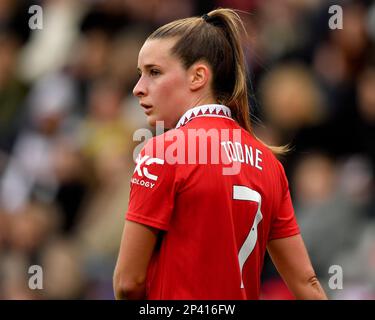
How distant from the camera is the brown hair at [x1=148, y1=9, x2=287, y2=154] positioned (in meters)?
3.19

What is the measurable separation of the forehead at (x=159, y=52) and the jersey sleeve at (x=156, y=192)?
1.11ft

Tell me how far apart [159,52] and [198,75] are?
0.16m

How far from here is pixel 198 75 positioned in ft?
10.5

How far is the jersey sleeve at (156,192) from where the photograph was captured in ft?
9.82

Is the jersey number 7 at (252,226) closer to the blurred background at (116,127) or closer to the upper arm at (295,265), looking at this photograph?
the upper arm at (295,265)

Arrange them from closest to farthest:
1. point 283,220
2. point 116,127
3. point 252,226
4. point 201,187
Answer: point 201,187, point 252,226, point 283,220, point 116,127

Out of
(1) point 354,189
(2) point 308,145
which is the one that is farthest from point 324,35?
(1) point 354,189

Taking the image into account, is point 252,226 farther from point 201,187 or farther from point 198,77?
point 198,77

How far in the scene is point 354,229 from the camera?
581 centimetres

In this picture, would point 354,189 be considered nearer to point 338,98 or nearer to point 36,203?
point 338,98

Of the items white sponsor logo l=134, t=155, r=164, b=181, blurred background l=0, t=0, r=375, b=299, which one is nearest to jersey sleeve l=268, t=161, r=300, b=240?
white sponsor logo l=134, t=155, r=164, b=181

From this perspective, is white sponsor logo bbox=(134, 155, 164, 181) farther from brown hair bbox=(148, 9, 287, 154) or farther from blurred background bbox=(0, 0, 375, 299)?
blurred background bbox=(0, 0, 375, 299)

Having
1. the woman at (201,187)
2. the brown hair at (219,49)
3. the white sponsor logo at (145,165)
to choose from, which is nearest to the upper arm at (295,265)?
the woman at (201,187)

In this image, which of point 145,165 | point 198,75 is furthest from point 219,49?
point 145,165
